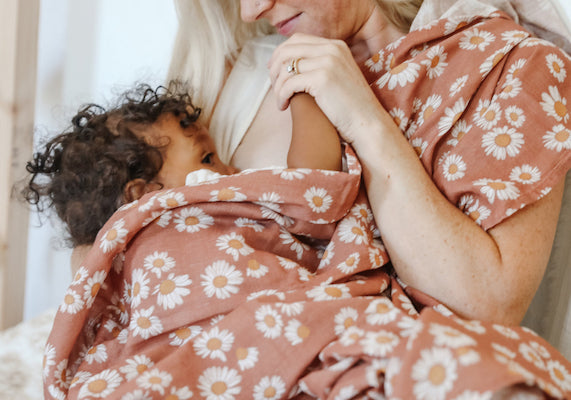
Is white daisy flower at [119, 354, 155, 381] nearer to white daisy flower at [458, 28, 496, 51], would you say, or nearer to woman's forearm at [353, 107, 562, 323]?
woman's forearm at [353, 107, 562, 323]

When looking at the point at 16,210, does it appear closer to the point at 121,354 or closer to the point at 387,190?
the point at 121,354

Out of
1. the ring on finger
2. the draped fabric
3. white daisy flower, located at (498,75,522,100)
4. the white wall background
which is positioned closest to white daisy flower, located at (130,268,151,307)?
the draped fabric

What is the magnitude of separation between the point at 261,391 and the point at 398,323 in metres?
0.20

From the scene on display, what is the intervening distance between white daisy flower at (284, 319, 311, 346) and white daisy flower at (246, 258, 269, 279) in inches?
4.4

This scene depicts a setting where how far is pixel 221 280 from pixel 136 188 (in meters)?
0.33

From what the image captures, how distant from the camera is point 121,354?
3.00ft

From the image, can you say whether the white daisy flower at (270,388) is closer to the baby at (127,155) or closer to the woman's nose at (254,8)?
the baby at (127,155)

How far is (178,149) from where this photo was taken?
116 centimetres

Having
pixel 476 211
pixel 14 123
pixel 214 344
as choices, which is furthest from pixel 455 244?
pixel 14 123

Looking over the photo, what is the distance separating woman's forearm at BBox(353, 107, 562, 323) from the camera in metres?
0.89

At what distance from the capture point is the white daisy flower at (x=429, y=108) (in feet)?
3.36

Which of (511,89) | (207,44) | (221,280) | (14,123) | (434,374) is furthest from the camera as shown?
(14,123)

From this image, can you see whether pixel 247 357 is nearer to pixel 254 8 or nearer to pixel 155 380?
pixel 155 380

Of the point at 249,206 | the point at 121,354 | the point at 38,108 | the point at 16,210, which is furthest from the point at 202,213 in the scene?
the point at 38,108
